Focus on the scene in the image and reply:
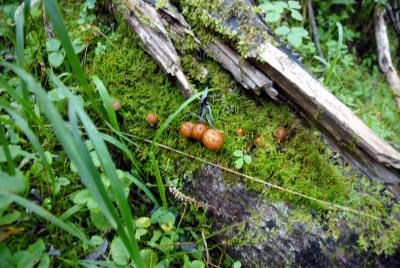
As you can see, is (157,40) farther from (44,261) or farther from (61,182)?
(44,261)

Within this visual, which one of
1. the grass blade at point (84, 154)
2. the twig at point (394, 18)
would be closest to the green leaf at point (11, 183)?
the grass blade at point (84, 154)

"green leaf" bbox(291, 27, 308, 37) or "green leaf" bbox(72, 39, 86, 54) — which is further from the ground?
"green leaf" bbox(72, 39, 86, 54)

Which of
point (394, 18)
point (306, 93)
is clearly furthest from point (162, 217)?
point (394, 18)

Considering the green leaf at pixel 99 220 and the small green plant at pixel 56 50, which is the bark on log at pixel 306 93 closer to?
the small green plant at pixel 56 50

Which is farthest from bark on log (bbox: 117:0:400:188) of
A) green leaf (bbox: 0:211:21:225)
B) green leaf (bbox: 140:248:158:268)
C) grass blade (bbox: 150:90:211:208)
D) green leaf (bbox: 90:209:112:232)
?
green leaf (bbox: 0:211:21:225)

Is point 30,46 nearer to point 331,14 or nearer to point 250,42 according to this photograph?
point 250,42

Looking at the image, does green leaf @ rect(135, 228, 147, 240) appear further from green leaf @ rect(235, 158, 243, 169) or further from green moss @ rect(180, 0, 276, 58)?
green moss @ rect(180, 0, 276, 58)

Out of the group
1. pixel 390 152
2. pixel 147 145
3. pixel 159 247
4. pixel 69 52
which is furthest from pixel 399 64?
pixel 69 52
